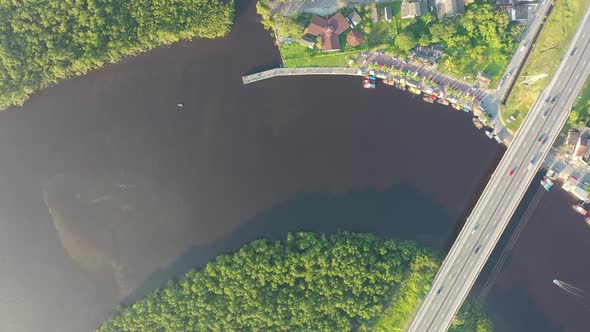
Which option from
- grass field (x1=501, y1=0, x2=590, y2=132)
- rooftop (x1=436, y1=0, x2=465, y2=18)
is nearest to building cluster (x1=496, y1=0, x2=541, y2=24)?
grass field (x1=501, y1=0, x2=590, y2=132)

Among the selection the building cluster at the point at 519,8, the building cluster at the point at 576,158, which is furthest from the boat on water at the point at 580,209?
the building cluster at the point at 519,8

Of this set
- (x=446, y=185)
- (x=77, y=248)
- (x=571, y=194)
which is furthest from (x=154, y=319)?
(x=571, y=194)

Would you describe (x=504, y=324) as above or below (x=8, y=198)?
below

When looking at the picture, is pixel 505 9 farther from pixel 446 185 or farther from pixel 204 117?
pixel 204 117

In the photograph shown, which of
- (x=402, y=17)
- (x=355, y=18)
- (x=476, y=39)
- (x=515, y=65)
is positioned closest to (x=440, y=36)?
(x=476, y=39)

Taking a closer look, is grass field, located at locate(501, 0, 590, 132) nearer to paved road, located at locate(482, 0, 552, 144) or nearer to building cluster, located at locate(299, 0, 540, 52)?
paved road, located at locate(482, 0, 552, 144)

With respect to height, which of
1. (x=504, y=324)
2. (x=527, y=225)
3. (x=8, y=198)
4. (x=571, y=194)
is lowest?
(x=504, y=324)

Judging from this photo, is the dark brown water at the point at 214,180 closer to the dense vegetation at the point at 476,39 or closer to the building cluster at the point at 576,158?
the building cluster at the point at 576,158
